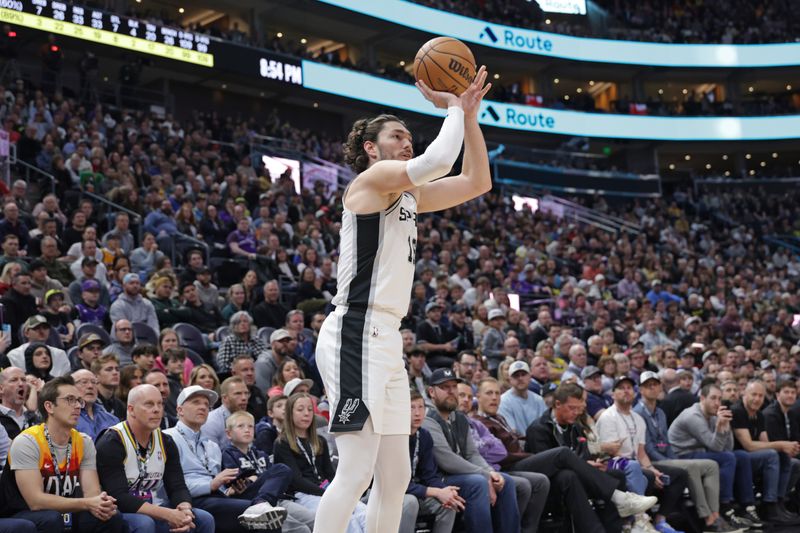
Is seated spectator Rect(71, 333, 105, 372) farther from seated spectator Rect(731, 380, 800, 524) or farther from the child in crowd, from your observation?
seated spectator Rect(731, 380, 800, 524)

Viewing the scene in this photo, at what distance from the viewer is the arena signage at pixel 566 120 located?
27703mm

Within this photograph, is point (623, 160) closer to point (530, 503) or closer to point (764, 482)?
point (764, 482)

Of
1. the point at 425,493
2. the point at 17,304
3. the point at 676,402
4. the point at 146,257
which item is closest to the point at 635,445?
the point at 676,402

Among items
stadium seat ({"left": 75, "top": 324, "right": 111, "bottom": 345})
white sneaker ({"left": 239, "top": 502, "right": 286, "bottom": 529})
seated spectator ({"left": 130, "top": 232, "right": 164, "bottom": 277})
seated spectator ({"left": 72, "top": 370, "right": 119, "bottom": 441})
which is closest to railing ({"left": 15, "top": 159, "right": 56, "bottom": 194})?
seated spectator ({"left": 130, "top": 232, "right": 164, "bottom": 277})

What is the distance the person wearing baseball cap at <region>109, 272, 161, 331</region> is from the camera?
10.1m

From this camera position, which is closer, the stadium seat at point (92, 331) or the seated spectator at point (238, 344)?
the stadium seat at point (92, 331)

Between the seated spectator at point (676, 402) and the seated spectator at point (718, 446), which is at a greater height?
the seated spectator at point (676, 402)

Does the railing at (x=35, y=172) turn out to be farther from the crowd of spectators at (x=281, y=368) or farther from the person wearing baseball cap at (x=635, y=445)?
the person wearing baseball cap at (x=635, y=445)

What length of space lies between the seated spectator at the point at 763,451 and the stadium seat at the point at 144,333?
20.2ft

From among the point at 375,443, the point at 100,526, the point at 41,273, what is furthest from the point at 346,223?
the point at 41,273

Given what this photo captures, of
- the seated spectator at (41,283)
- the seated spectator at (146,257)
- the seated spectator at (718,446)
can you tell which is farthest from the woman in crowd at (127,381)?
the seated spectator at (718,446)

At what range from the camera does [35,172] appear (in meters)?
14.9

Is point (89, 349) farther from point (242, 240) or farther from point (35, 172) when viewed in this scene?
point (35, 172)

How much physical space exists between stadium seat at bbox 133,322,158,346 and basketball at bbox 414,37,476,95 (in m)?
6.48
